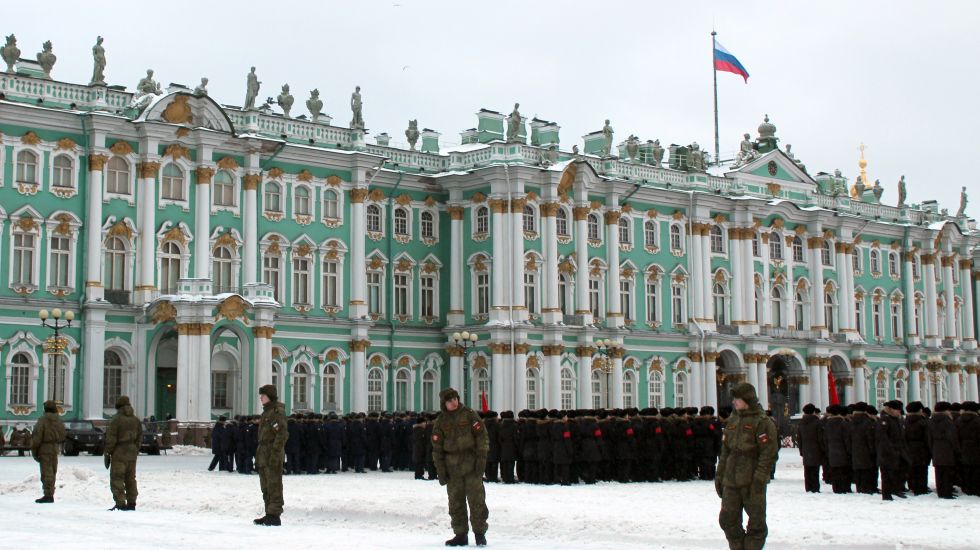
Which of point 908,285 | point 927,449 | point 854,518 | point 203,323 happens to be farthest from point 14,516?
point 908,285

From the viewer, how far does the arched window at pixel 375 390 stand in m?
46.6

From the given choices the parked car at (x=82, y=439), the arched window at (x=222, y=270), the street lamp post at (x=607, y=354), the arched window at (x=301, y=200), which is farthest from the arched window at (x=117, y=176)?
the street lamp post at (x=607, y=354)

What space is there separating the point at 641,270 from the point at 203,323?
64.2ft

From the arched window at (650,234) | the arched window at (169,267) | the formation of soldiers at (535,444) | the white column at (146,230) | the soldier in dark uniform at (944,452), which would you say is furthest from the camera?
the arched window at (650,234)

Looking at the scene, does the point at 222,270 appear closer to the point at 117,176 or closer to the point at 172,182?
the point at 172,182

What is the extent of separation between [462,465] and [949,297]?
55470 millimetres

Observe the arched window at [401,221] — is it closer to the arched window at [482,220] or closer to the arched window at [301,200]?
the arched window at [482,220]

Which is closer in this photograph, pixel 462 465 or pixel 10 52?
pixel 462 465

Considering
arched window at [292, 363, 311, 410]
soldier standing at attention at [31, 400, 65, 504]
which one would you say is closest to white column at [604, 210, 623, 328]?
arched window at [292, 363, 311, 410]

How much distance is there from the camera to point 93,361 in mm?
→ 38625

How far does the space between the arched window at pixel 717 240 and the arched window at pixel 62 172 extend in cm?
2622

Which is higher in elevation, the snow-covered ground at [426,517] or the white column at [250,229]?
the white column at [250,229]

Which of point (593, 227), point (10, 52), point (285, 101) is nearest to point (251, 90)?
point (285, 101)

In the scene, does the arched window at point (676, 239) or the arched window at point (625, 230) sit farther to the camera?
the arched window at point (676, 239)
